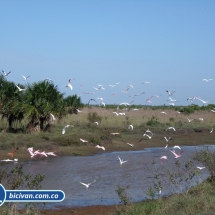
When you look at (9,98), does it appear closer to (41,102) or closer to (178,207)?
(41,102)

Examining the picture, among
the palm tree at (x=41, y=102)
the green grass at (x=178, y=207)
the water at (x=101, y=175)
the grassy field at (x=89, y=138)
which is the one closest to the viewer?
the green grass at (x=178, y=207)

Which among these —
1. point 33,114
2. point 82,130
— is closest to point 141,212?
point 33,114

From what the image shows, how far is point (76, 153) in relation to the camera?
26328mm

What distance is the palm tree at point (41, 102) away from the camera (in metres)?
29.2

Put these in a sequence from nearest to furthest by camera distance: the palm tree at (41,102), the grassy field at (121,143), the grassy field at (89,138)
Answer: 1. the grassy field at (121,143)
2. the grassy field at (89,138)
3. the palm tree at (41,102)

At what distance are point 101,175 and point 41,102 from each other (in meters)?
11.0

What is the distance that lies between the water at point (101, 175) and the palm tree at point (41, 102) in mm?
4591

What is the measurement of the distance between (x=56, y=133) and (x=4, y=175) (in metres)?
20.2

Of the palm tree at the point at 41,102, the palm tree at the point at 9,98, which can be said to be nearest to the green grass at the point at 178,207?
the palm tree at the point at 41,102

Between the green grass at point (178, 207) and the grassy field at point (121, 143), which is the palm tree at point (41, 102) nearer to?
the grassy field at point (121, 143)

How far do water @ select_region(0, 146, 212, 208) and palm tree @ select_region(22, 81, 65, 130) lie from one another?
15.1ft

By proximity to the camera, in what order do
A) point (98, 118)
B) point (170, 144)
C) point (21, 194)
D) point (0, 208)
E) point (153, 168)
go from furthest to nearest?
point (98, 118) → point (170, 144) → point (153, 168) → point (0, 208) → point (21, 194)

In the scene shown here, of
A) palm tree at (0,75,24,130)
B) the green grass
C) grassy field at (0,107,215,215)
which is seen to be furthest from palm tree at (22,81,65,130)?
the green grass

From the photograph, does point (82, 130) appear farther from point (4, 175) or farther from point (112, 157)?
point (4, 175)
